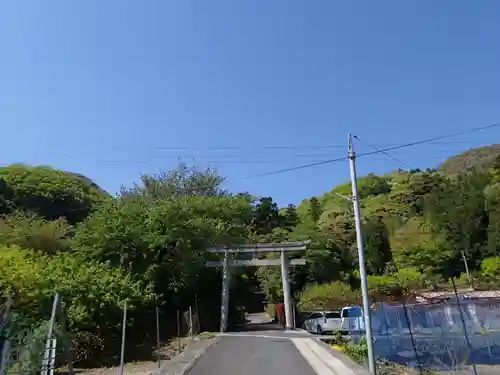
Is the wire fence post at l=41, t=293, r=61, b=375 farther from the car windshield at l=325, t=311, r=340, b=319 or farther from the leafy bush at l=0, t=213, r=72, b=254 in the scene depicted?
the leafy bush at l=0, t=213, r=72, b=254

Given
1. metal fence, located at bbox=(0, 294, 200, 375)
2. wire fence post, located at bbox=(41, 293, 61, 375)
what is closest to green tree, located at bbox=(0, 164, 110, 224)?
metal fence, located at bbox=(0, 294, 200, 375)

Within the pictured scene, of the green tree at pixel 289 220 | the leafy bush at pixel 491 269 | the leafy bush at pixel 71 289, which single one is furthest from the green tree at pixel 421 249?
the leafy bush at pixel 71 289

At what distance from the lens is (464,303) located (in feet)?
54.2

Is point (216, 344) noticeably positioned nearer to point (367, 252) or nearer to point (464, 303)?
point (464, 303)

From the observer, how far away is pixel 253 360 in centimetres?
1471

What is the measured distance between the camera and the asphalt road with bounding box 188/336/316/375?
12492mm

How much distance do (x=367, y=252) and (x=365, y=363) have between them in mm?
40195

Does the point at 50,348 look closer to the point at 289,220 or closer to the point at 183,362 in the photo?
the point at 183,362

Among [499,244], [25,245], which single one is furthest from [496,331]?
[499,244]

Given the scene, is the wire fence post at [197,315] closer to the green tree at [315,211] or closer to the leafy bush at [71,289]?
the leafy bush at [71,289]

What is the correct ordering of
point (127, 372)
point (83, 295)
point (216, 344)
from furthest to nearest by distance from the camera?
1. point (216, 344)
2. point (83, 295)
3. point (127, 372)

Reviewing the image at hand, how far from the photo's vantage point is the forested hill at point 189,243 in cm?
1859

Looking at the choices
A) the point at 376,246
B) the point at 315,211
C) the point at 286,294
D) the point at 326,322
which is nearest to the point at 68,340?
the point at 326,322

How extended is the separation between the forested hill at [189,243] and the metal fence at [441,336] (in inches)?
207
